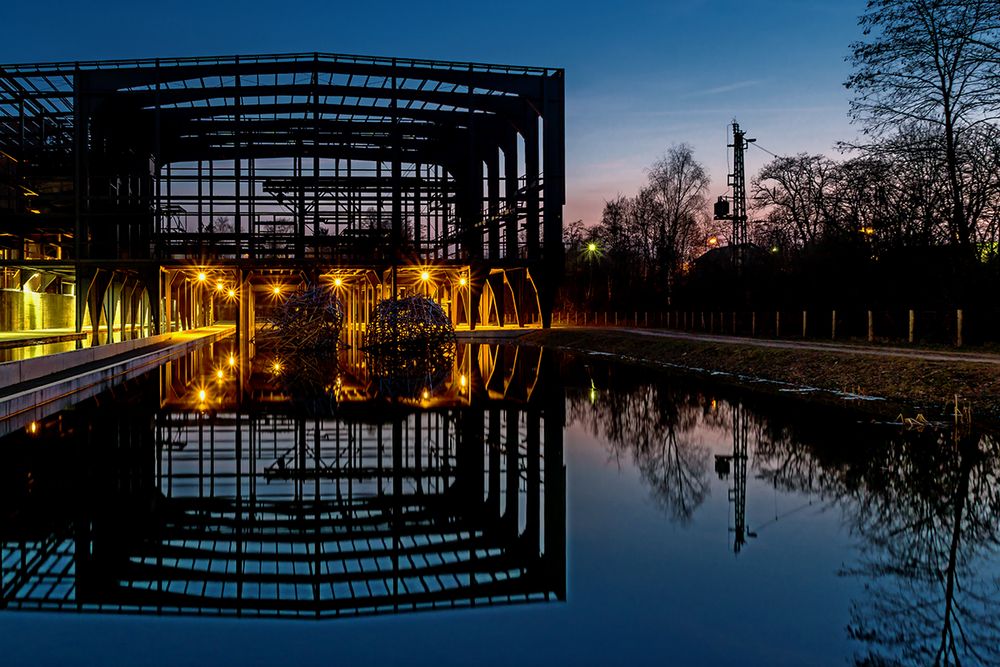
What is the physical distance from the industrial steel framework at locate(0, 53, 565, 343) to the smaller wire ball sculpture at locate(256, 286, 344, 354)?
4388 millimetres

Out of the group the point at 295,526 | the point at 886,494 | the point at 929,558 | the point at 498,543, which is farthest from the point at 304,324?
the point at 929,558

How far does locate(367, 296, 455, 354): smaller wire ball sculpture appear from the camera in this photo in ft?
106

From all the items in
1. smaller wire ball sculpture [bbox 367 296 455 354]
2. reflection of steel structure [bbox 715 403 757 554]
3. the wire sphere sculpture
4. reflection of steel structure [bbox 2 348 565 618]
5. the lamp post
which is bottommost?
reflection of steel structure [bbox 2 348 565 618]

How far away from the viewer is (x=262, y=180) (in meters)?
43.8

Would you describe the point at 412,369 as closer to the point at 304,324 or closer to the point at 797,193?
the point at 304,324

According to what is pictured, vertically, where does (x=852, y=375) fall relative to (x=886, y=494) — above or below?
above

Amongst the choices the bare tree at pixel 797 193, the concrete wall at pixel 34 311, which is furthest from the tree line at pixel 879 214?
the concrete wall at pixel 34 311

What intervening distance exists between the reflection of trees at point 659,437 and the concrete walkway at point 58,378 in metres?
8.28

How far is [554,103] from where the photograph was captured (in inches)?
1614

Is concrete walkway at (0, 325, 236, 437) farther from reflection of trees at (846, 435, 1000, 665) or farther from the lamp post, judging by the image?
the lamp post

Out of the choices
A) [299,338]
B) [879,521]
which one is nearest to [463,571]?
[879,521]

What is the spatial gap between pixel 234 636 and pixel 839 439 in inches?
345

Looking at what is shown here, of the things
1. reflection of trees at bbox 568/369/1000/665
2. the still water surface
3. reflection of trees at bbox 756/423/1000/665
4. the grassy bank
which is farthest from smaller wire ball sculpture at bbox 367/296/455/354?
reflection of trees at bbox 756/423/1000/665

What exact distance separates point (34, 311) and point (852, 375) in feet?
130
